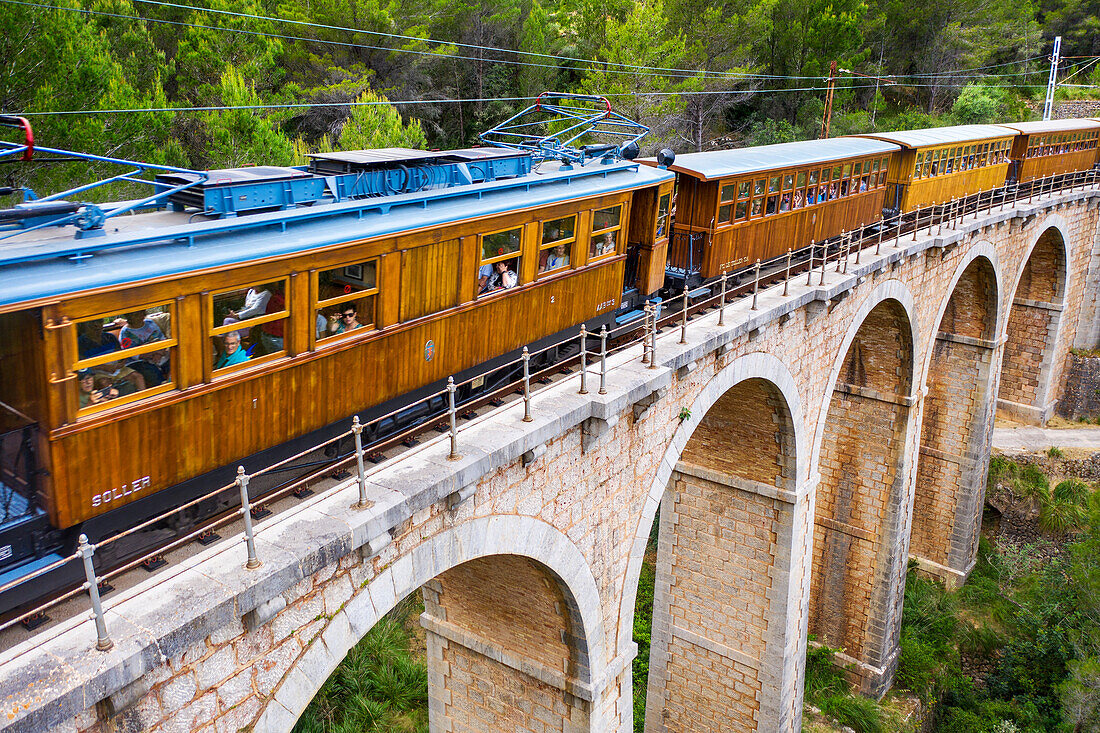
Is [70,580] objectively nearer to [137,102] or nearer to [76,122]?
[76,122]

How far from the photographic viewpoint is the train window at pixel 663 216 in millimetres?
12992

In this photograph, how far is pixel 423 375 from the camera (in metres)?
8.88

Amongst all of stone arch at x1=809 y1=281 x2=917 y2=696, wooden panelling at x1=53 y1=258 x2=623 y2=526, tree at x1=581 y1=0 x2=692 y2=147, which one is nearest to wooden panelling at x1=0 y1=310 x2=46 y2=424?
wooden panelling at x1=53 y1=258 x2=623 y2=526

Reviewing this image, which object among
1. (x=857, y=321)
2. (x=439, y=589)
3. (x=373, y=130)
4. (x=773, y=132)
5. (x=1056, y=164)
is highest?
(x=773, y=132)

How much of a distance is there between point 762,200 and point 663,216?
341cm

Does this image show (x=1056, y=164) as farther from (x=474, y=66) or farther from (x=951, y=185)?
(x=474, y=66)

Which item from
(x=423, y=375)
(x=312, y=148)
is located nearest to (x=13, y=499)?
(x=423, y=375)

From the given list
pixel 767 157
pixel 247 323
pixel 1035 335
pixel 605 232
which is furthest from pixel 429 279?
pixel 1035 335

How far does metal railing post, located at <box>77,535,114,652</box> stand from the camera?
4.41 m

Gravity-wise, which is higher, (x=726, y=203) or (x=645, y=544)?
(x=726, y=203)

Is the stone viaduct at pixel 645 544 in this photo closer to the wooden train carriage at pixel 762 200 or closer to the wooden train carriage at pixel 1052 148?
the wooden train carriage at pixel 762 200

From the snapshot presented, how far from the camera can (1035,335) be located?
32062mm

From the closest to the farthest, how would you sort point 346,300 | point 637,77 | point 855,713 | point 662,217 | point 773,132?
point 346,300, point 662,217, point 855,713, point 637,77, point 773,132

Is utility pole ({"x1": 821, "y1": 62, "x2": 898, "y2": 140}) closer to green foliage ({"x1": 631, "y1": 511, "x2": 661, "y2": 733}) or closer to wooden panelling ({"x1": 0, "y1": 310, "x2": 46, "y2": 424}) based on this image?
green foliage ({"x1": 631, "y1": 511, "x2": 661, "y2": 733})
